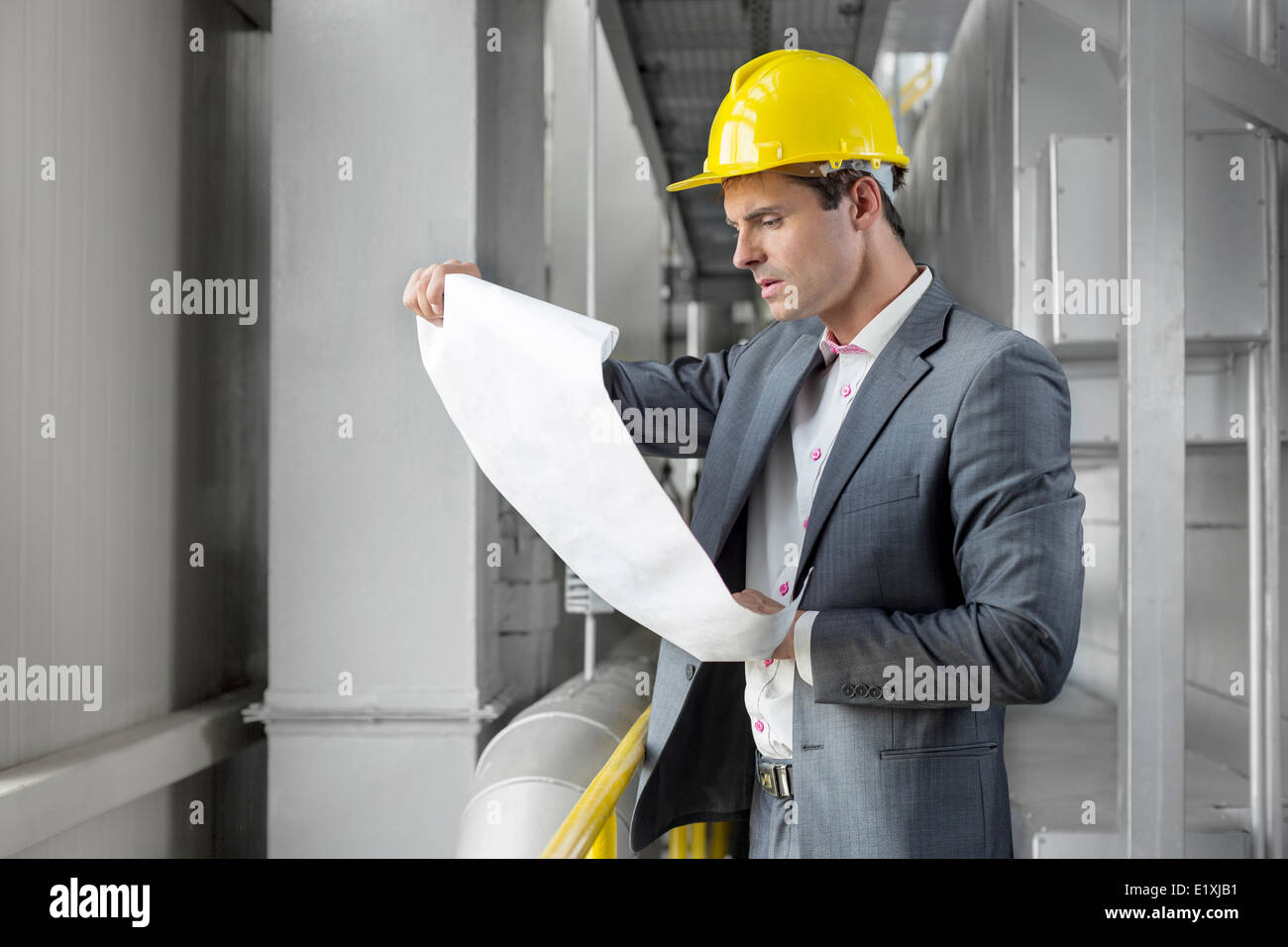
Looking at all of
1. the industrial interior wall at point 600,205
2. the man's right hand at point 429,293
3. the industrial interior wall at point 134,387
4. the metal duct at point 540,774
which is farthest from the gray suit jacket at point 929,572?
the industrial interior wall at point 600,205

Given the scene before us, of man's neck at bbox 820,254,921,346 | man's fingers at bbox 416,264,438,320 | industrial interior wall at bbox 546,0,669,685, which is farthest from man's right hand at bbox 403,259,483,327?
industrial interior wall at bbox 546,0,669,685

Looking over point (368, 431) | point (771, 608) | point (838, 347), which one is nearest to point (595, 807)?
point (771, 608)

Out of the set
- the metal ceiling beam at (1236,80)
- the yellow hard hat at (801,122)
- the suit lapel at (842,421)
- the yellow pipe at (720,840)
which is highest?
the metal ceiling beam at (1236,80)

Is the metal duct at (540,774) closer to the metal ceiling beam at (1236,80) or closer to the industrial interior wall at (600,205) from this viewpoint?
the industrial interior wall at (600,205)

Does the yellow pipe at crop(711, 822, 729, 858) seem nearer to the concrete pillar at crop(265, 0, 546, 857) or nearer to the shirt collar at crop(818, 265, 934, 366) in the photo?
the concrete pillar at crop(265, 0, 546, 857)

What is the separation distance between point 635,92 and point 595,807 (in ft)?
14.6

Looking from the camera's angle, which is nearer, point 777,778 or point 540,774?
point 777,778

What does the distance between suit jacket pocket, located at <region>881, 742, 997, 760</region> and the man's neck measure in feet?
2.46

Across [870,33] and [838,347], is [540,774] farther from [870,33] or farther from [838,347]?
[870,33]

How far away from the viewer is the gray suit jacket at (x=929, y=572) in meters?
1.67

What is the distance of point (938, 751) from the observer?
5.99ft

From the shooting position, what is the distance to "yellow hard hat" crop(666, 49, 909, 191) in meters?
1.91

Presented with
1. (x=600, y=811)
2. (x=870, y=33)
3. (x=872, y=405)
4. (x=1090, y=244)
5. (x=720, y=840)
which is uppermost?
(x=870, y=33)
